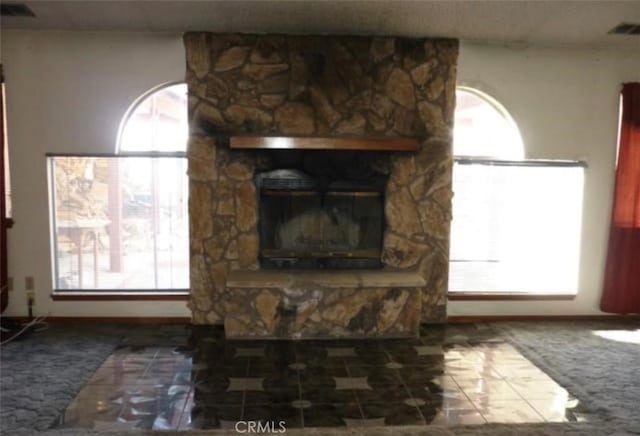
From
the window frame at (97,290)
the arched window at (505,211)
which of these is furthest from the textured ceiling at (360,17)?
the window frame at (97,290)

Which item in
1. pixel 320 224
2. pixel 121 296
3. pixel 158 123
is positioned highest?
pixel 158 123

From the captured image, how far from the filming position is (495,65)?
4.11 m

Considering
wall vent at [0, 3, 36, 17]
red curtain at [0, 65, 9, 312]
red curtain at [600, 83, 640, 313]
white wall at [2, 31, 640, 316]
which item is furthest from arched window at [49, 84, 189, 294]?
red curtain at [600, 83, 640, 313]

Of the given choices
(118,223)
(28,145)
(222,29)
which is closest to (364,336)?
(118,223)

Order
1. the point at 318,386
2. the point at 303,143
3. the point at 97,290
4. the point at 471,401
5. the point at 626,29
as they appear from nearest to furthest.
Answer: the point at 471,401
the point at 318,386
the point at 303,143
the point at 626,29
the point at 97,290

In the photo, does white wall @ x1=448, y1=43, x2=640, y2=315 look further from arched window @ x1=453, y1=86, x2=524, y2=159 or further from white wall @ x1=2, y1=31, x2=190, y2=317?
white wall @ x1=2, y1=31, x2=190, y2=317

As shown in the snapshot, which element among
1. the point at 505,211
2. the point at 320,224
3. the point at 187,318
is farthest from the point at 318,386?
the point at 505,211

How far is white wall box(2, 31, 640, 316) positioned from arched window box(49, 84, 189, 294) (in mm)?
116

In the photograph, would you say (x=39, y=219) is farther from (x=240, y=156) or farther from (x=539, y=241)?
(x=539, y=241)

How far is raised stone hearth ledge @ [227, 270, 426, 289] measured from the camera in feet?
11.8

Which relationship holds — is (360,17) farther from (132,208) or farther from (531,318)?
(531,318)

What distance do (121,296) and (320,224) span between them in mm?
1776

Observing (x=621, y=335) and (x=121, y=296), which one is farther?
(x=121, y=296)

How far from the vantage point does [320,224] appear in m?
4.03
